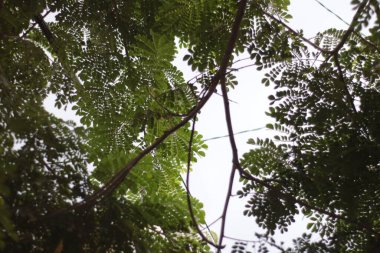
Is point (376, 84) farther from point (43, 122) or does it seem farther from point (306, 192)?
point (43, 122)

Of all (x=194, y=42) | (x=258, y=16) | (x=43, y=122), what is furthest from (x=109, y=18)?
(x=43, y=122)

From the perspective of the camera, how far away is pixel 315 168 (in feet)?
7.98

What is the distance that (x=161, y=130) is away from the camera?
145 inches

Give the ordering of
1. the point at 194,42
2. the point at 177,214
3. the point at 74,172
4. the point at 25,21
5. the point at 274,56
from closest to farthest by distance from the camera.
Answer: the point at 74,172 → the point at 177,214 → the point at 274,56 → the point at 194,42 → the point at 25,21

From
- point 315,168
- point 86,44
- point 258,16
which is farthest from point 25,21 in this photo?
point 315,168

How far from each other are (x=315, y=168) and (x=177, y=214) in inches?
31.9

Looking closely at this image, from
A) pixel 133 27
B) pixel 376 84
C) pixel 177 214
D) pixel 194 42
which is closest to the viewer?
pixel 177 214

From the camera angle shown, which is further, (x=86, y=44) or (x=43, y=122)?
(x=86, y=44)

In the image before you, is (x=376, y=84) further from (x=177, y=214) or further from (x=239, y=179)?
(x=177, y=214)

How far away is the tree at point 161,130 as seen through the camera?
1.67m

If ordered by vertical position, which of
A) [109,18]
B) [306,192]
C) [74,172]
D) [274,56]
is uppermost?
[109,18]

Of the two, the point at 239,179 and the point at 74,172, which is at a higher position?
the point at 239,179

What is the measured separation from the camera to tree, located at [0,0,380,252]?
65.8 inches

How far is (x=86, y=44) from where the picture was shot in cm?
368
